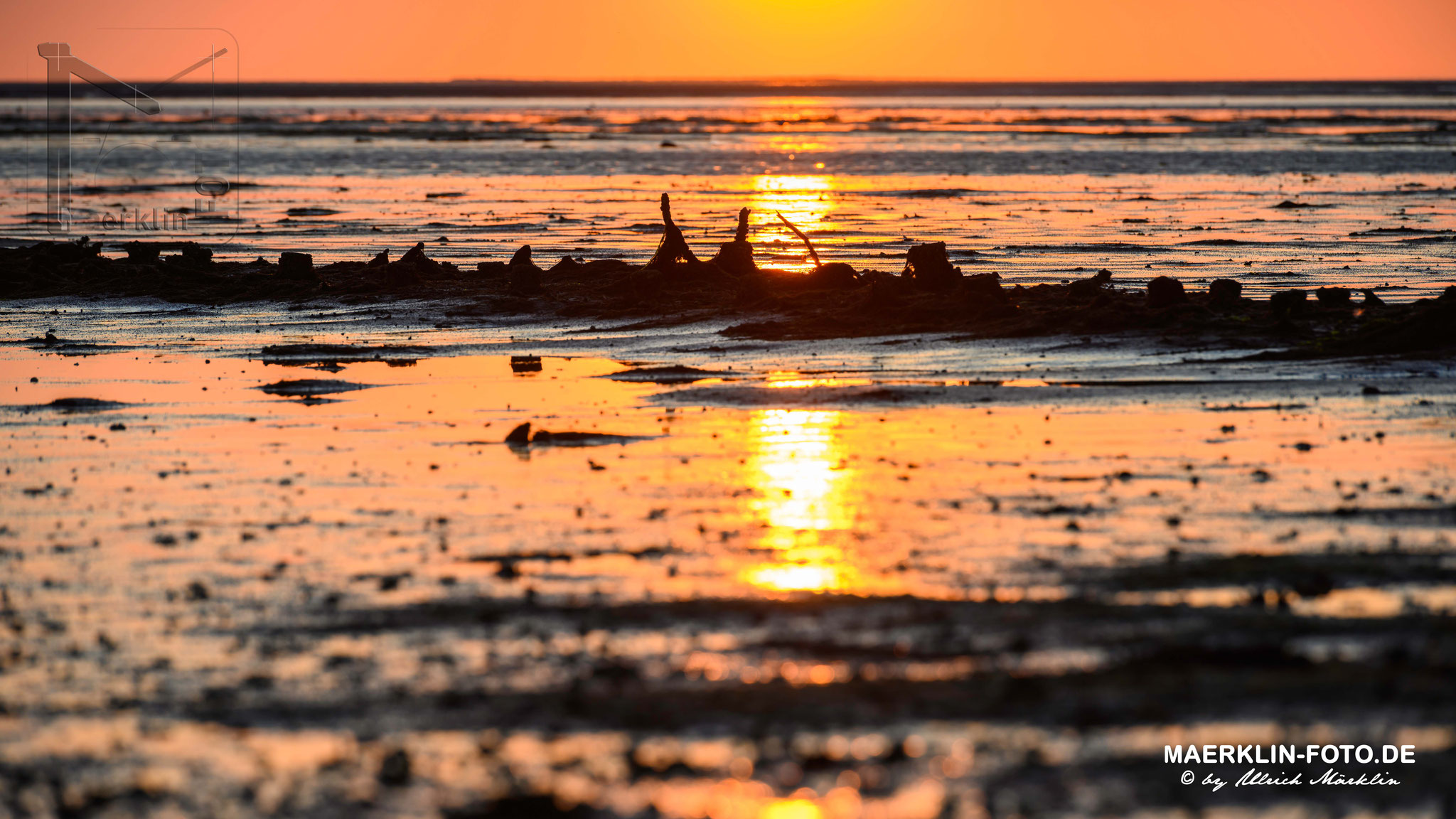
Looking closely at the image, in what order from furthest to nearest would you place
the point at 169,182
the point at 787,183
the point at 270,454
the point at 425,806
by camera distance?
the point at 169,182 → the point at 787,183 → the point at 270,454 → the point at 425,806

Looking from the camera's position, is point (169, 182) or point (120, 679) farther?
point (169, 182)

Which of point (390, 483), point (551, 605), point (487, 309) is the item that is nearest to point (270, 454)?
point (390, 483)

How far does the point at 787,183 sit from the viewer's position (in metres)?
54.0

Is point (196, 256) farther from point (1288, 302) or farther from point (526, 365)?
point (1288, 302)

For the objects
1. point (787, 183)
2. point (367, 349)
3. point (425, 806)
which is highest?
point (787, 183)

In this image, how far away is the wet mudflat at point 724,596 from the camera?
255 inches

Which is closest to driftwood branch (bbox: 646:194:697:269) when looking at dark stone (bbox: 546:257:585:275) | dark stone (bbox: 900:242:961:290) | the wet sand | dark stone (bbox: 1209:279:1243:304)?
the wet sand

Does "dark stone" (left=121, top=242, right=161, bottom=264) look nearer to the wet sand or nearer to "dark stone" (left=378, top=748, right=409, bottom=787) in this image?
the wet sand

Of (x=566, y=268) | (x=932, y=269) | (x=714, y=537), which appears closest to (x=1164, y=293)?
(x=932, y=269)

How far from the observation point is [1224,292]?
1983 cm

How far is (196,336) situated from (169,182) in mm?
40581

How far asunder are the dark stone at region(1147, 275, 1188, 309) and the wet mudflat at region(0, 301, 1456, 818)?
3552 millimetres

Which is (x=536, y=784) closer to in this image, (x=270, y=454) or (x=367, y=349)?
(x=270, y=454)

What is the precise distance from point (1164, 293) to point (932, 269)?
3.26 metres
